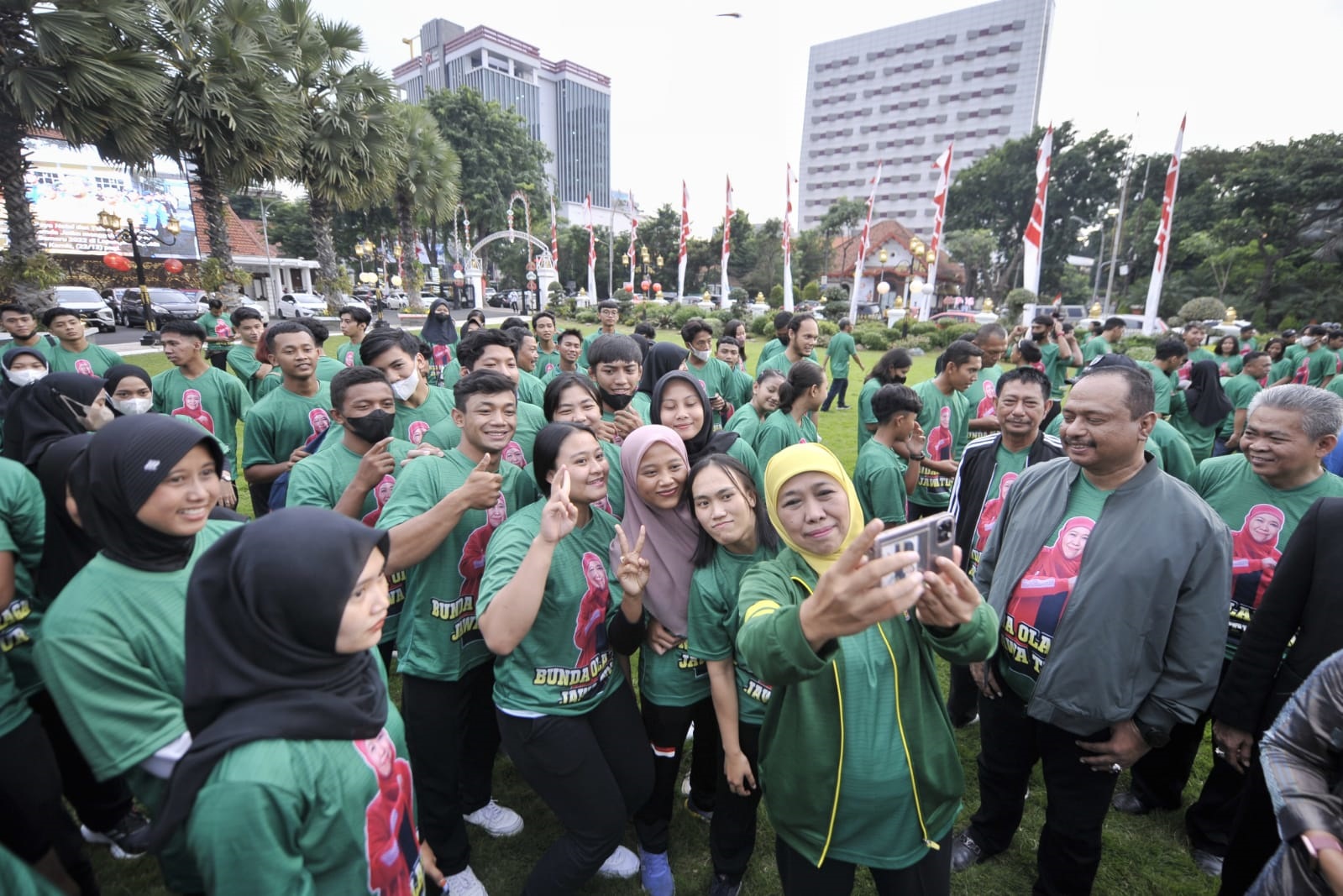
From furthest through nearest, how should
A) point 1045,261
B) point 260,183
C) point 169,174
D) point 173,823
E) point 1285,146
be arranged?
point 1045,261
point 169,174
point 1285,146
point 260,183
point 173,823

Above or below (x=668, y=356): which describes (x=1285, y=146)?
→ above

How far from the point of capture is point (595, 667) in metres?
2.50

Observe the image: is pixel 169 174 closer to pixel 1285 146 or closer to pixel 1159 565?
pixel 1159 565

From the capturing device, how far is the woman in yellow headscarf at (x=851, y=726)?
5.97 ft

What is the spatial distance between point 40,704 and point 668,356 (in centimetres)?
447

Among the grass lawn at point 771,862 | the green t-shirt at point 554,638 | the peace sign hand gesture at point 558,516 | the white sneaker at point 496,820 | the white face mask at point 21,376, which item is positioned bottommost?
the grass lawn at point 771,862

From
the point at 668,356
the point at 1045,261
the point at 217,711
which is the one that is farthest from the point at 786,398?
the point at 1045,261

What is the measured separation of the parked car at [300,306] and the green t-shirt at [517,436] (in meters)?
30.2

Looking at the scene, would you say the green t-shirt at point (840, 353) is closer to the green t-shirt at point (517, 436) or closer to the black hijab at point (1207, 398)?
the black hijab at point (1207, 398)

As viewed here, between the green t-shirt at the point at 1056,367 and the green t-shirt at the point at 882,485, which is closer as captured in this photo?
the green t-shirt at the point at 882,485

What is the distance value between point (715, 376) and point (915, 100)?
306ft

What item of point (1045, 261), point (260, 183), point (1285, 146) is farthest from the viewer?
point (1045, 261)

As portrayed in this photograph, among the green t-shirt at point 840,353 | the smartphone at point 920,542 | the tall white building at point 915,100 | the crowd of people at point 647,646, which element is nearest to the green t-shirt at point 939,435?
the crowd of people at point 647,646

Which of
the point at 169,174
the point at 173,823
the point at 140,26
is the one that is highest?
the point at 169,174
